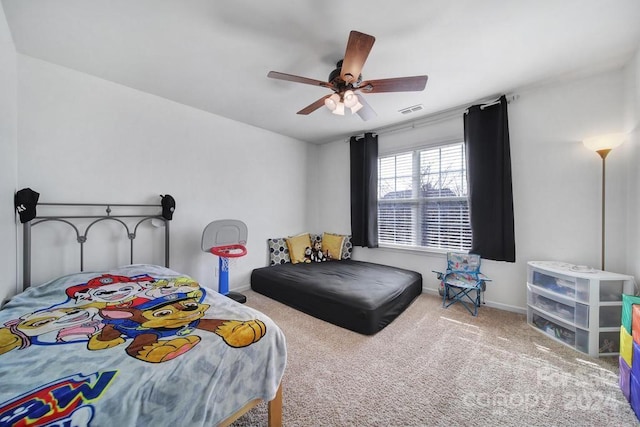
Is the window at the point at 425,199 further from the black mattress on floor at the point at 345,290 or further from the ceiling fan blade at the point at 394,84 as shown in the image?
the ceiling fan blade at the point at 394,84

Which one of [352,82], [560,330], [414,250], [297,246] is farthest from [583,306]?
[297,246]

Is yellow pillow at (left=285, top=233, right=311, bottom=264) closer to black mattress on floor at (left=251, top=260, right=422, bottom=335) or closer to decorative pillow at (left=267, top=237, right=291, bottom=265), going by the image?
decorative pillow at (left=267, top=237, right=291, bottom=265)

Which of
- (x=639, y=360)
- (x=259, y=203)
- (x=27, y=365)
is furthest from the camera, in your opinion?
(x=259, y=203)

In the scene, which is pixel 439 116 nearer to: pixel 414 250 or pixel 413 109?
pixel 413 109

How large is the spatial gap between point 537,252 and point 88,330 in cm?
375

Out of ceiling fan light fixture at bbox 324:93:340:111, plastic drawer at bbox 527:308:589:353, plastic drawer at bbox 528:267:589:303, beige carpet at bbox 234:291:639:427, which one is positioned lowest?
beige carpet at bbox 234:291:639:427

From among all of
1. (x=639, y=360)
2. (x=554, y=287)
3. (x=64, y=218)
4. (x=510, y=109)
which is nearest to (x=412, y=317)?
(x=554, y=287)

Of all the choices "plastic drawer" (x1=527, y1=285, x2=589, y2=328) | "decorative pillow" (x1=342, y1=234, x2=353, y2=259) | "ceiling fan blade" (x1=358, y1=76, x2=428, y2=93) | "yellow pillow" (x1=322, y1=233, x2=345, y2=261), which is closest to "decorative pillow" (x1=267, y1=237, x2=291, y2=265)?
"yellow pillow" (x1=322, y1=233, x2=345, y2=261)

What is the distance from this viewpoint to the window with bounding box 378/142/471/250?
3012 millimetres

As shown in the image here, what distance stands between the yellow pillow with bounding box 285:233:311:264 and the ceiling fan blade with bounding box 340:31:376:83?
2.66m

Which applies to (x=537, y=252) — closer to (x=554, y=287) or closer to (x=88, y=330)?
(x=554, y=287)

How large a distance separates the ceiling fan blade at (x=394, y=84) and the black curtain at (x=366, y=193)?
183 cm

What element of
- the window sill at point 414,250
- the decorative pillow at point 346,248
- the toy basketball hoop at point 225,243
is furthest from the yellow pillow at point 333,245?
the toy basketball hoop at point 225,243

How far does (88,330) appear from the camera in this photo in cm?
112
